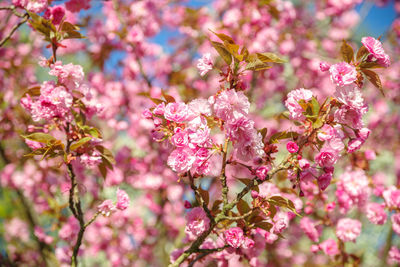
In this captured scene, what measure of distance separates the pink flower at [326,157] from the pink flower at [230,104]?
34 cm

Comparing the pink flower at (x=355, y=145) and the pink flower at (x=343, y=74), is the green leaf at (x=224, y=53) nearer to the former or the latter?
the pink flower at (x=343, y=74)

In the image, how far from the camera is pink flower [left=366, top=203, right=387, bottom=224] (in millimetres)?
1941

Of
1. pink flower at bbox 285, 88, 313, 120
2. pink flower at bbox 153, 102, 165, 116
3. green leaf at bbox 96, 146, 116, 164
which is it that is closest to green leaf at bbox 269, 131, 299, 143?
pink flower at bbox 285, 88, 313, 120

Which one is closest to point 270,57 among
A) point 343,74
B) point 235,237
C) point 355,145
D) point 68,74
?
point 343,74

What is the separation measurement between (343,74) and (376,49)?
0.49 ft

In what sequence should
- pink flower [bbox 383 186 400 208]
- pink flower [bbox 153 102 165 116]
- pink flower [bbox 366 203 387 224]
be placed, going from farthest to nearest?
pink flower [bbox 366 203 387 224] → pink flower [bbox 383 186 400 208] → pink flower [bbox 153 102 165 116]

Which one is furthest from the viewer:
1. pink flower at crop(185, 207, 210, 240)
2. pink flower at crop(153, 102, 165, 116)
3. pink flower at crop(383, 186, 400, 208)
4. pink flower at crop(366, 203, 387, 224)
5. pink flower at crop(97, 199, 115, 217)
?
pink flower at crop(366, 203, 387, 224)

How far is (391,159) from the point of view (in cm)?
572

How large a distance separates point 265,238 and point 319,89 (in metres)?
2.98

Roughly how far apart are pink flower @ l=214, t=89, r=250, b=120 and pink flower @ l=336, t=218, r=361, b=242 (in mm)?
1244

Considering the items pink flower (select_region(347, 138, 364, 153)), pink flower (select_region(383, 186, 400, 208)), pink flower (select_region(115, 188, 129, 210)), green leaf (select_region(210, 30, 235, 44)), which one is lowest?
pink flower (select_region(383, 186, 400, 208))

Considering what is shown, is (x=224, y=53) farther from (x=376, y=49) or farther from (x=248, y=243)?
(x=248, y=243)

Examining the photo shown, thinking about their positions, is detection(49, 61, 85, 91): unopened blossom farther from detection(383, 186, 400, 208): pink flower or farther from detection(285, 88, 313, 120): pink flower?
detection(383, 186, 400, 208): pink flower

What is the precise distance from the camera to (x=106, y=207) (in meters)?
1.45
